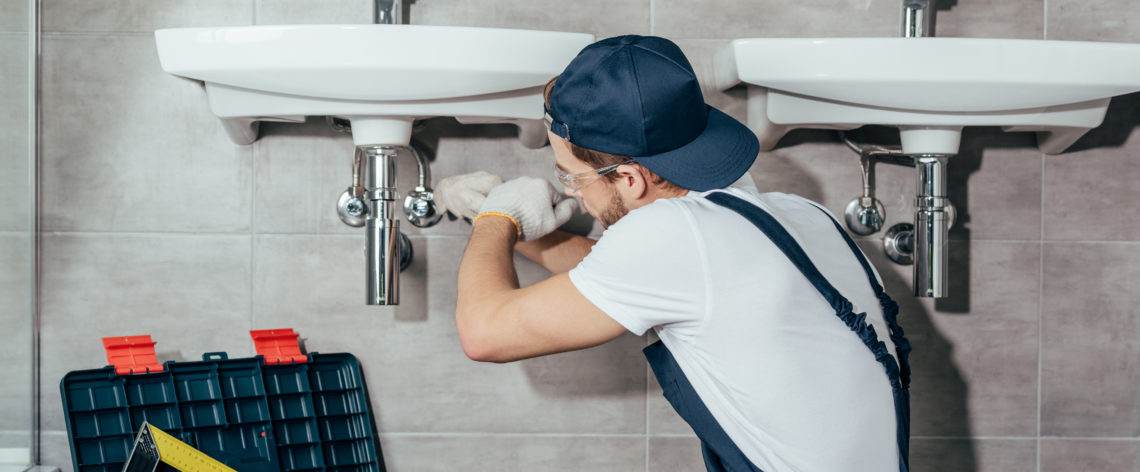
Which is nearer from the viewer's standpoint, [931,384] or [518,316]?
[518,316]

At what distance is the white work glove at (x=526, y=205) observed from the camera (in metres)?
0.96

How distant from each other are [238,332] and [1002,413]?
128cm

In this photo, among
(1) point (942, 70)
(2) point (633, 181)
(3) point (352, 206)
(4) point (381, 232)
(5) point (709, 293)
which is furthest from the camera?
(3) point (352, 206)

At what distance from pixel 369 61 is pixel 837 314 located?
58 centimetres

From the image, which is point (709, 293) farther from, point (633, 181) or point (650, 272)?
point (633, 181)

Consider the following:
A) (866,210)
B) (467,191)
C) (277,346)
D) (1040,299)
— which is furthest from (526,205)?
(1040,299)

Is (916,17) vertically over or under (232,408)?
over

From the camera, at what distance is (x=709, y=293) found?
69cm

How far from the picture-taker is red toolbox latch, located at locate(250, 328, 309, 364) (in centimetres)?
115

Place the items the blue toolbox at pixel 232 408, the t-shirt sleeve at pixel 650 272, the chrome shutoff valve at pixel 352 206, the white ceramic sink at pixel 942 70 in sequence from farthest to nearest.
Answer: the chrome shutoff valve at pixel 352 206 < the blue toolbox at pixel 232 408 < the white ceramic sink at pixel 942 70 < the t-shirt sleeve at pixel 650 272

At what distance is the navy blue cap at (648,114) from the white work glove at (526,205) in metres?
0.20

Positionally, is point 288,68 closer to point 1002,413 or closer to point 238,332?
point 238,332

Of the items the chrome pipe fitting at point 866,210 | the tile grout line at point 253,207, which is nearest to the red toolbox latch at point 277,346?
the tile grout line at point 253,207

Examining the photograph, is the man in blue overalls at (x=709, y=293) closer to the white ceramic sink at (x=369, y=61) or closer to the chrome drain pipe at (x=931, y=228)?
the white ceramic sink at (x=369, y=61)
